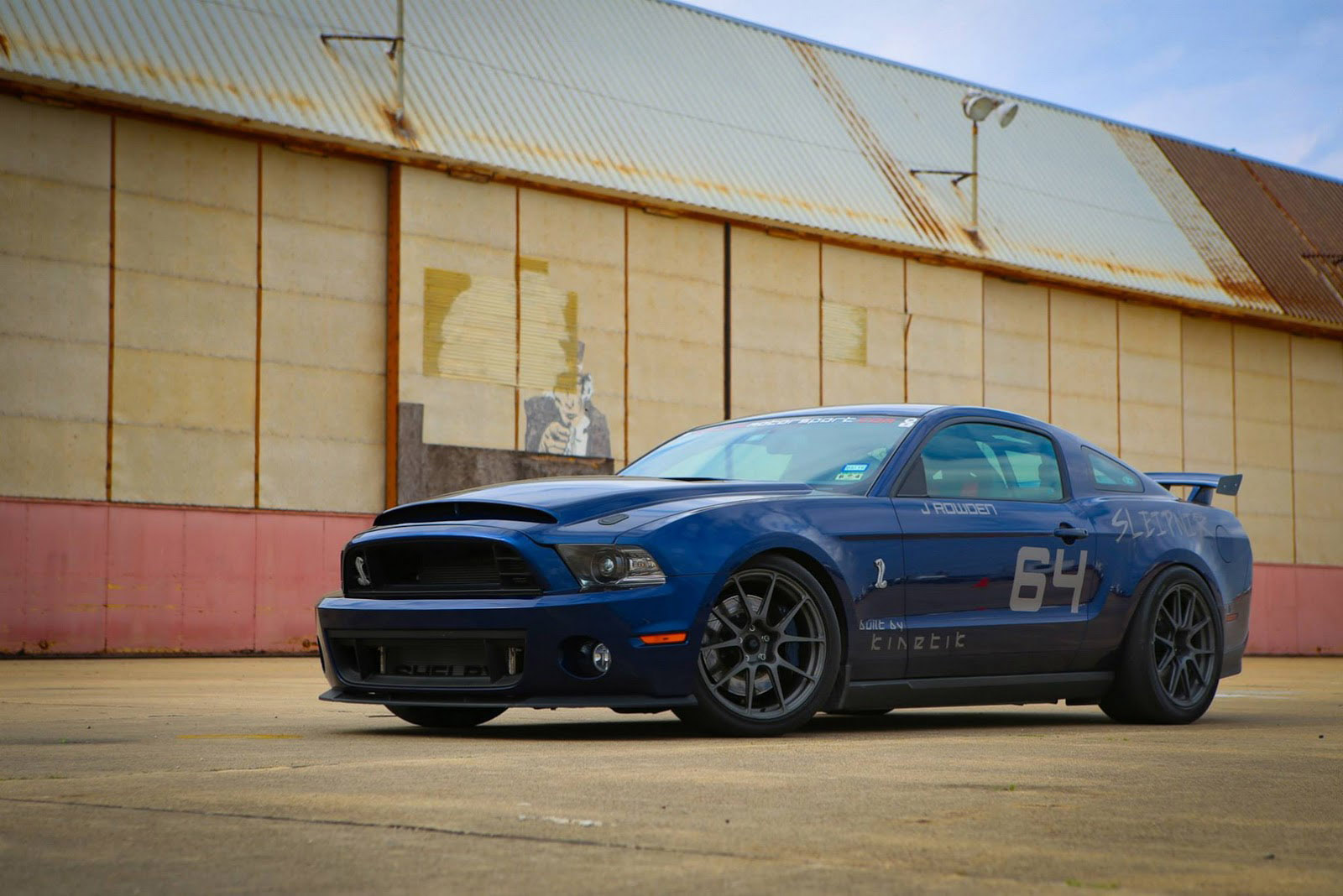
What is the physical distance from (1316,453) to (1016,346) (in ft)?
27.0

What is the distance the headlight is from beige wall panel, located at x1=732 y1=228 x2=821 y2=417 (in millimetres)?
18772

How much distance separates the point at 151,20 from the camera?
66.6ft

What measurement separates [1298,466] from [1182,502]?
85.6ft

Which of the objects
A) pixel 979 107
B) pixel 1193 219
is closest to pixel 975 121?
pixel 979 107

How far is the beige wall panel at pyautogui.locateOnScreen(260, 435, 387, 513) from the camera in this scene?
68.9ft

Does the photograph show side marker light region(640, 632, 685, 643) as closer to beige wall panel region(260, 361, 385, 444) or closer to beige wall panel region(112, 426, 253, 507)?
beige wall panel region(112, 426, 253, 507)

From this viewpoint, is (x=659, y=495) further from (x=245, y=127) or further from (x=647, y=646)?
(x=245, y=127)

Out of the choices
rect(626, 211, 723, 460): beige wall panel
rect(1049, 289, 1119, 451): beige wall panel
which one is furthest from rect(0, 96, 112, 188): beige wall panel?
rect(1049, 289, 1119, 451): beige wall panel

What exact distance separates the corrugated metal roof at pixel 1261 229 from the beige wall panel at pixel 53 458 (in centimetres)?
2179

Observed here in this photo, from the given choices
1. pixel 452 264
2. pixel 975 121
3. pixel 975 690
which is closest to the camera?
pixel 975 690

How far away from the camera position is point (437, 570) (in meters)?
6.94

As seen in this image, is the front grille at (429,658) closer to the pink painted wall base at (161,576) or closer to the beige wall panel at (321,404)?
the pink painted wall base at (161,576)

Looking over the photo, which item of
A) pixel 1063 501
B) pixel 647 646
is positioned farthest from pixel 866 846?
pixel 1063 501

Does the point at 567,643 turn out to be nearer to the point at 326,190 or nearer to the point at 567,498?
the point at 567,498
